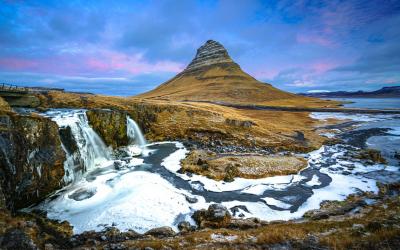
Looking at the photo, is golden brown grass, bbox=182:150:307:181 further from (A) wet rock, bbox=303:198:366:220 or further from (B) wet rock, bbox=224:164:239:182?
(A) wet rock, bbox=303:198:366:220

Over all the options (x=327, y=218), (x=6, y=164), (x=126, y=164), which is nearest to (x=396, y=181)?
(x=327, y=218)

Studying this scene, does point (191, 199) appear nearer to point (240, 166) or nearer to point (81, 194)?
point (81, 194)

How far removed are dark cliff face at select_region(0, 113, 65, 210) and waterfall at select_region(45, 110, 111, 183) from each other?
2.01 m

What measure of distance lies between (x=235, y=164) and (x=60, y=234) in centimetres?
2113

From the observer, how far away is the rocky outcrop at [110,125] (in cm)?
3684

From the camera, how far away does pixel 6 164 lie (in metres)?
18.2

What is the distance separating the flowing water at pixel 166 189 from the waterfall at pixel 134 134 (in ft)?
16.1

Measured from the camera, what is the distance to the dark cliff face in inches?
727

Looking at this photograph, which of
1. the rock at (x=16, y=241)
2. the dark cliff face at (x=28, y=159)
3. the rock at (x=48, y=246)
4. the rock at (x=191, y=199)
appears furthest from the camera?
the rock at (x=191, y=199)

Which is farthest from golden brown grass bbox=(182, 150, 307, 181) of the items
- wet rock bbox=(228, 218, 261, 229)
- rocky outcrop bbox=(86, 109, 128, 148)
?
rocky outcrop bbox=(86, 109, 128, 148)

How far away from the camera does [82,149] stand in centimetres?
2978

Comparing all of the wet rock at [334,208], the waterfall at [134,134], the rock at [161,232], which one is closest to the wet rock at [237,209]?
the wet rock at [334,208]

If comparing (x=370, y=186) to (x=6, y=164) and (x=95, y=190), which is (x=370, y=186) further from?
(x=6, y=164)

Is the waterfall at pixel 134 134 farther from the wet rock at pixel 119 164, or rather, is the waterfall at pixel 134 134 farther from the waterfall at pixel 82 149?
the wet rock at pixel 119 164
